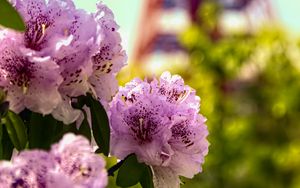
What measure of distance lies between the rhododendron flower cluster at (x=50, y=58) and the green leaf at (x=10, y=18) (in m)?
0.06

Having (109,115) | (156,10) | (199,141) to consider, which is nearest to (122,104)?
(109,115)

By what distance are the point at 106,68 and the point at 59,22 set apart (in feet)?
0.32

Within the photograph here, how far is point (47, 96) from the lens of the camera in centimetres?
103

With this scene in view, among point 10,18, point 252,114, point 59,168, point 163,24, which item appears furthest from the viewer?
point 163,24

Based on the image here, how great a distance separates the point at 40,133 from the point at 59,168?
27cm

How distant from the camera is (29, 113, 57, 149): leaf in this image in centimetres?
104

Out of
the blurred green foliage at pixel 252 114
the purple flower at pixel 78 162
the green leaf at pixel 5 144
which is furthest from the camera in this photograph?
the blurred green foliage at pixel 252 114

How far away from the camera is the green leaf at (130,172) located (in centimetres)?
109

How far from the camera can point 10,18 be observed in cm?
97

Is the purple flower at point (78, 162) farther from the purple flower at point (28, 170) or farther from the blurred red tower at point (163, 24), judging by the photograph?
the blurred red tower at point (163, 24)

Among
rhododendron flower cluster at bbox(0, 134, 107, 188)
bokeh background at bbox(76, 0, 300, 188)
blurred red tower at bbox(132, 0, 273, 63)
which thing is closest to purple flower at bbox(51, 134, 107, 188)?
rhododendron flower cluster at bbox(0, 134, 107, 188)

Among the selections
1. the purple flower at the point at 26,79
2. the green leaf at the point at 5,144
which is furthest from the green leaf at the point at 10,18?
the green leaf at the point at 5,144

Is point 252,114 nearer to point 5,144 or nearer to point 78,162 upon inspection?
point 5,144

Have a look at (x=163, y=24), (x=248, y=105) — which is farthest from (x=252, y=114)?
(x=163, y=24)
